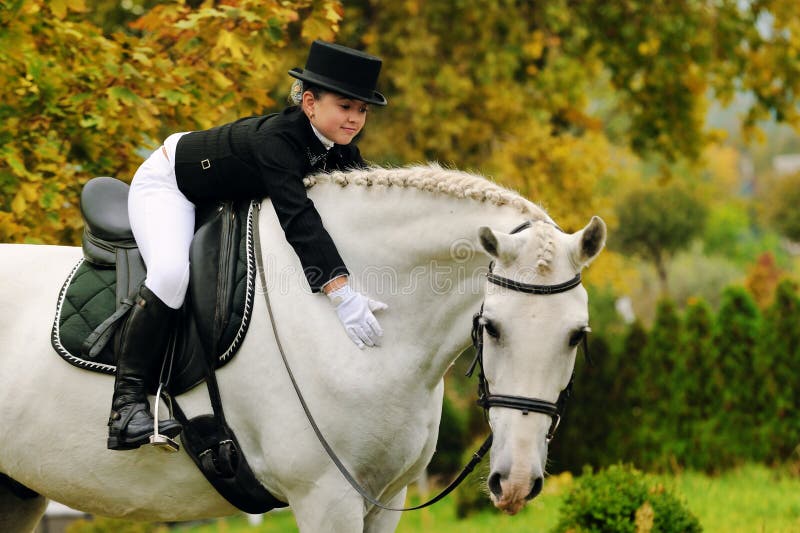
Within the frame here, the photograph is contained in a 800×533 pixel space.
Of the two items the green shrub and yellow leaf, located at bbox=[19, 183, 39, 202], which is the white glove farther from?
the green shrub

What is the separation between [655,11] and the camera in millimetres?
12820

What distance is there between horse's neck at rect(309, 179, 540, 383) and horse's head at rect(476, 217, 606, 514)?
0.80 ft

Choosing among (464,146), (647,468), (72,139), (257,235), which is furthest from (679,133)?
(257,235)

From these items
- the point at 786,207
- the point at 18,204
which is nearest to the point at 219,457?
the point at 18,204

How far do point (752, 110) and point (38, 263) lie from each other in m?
11.3

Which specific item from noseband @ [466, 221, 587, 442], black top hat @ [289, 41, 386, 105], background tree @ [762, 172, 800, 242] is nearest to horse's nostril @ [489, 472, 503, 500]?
noseband @ [466, 221, 587, 442]

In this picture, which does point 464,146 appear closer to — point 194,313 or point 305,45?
point 305,45

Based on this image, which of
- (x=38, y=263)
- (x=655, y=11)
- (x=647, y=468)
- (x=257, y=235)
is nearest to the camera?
(x=257, y=235)

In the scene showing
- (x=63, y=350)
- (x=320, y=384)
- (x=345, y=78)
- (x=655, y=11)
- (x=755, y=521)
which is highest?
(x=655, y=11)

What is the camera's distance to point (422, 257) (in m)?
3.55

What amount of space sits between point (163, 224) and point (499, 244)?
146 cm

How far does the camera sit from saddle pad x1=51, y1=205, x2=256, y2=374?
3602 mm

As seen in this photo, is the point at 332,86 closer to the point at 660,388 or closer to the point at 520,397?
the point at 520,397

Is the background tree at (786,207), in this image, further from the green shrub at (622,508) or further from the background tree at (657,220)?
the green shrub at (622,508)
